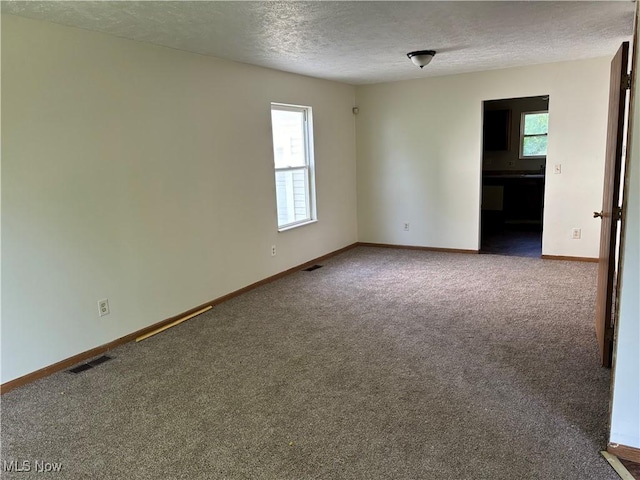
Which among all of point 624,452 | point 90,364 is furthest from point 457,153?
point 90,364

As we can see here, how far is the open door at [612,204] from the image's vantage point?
256cm

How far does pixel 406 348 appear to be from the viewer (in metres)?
3.16

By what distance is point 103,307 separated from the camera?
3285 millimetres

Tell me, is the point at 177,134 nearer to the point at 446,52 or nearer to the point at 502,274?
the point at 446,52

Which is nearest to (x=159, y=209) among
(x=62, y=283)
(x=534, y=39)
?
(x=62, y=283)

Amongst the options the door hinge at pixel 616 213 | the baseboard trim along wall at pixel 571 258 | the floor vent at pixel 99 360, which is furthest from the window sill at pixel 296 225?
the door hinge at pixel 616 213

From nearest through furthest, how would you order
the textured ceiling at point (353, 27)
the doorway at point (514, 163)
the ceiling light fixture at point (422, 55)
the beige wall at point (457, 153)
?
the textured ceiling at point (353, 27), the ceiling light fixture at point (422, 55), the beige wall at point (457, 153), the doorway at point (514, 163)

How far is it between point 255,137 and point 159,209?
138 cm

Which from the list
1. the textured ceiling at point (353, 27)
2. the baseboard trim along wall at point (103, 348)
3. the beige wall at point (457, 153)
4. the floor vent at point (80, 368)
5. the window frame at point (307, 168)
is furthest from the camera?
the window frame at point (307, 168)

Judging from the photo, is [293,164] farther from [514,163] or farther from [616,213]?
[514,163]

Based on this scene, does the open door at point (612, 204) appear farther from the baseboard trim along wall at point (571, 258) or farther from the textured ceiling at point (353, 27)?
the baseboard trim along wall at point (571, 258)

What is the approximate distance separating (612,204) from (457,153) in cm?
325

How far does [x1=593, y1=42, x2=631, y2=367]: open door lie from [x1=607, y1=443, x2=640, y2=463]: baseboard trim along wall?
2.97 feet

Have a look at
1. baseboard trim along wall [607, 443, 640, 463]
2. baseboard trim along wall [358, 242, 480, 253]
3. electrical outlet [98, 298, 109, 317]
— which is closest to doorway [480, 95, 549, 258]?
baseboard trim along wall [358, 242, 480, 253]
